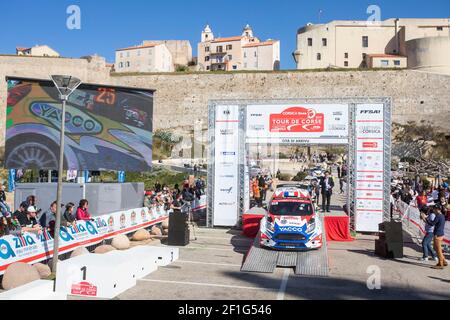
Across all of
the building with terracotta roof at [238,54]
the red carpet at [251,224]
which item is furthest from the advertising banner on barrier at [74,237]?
the building with terracotta roof at [238,54]

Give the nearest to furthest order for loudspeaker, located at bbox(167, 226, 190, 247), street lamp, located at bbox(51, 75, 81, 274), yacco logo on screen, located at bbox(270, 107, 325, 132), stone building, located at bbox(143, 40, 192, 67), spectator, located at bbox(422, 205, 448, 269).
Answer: street lamp, located at bbox(51, 75, 81, 274), spectator, located at bbox(422, 205, 448, 269), loudspeaker, located at bbox(167, 226, 190, 247), yacco logo on screen, located at bbox(270, 107, 325, 132), stone building, located at bbox(143, 40, 192, 67)

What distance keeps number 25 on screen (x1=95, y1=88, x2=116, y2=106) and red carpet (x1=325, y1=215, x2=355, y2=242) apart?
36.9ft

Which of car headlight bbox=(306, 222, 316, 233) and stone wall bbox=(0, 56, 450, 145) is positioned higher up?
stone wall bbox=(0, 56, 450, 145)

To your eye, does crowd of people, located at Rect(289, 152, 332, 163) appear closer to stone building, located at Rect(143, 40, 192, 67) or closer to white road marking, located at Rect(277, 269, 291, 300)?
white road marking, located at Rect(277, 269, 291, 300)

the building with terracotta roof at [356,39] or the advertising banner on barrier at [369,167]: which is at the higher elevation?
the building with terracotta roof at [356,39]

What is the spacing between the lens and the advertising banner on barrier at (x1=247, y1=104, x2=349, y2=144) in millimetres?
17938

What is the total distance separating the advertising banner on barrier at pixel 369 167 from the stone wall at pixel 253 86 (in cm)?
5327

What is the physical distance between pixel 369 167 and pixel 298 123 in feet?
11.2

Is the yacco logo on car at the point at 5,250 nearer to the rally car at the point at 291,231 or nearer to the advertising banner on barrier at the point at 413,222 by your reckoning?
the rally car at the point at 291,231

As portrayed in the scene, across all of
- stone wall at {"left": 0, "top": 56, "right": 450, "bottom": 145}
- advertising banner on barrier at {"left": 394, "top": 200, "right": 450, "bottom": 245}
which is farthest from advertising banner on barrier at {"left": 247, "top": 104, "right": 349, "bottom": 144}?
stone wall at {"left": 0, "top": 56, "right": 450, "bottom": 145}

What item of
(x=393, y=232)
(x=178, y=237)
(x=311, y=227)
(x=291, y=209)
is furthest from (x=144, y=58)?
(x=393, y=232)

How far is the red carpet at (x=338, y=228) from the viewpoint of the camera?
53.5 ft

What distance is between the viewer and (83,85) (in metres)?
19.8
